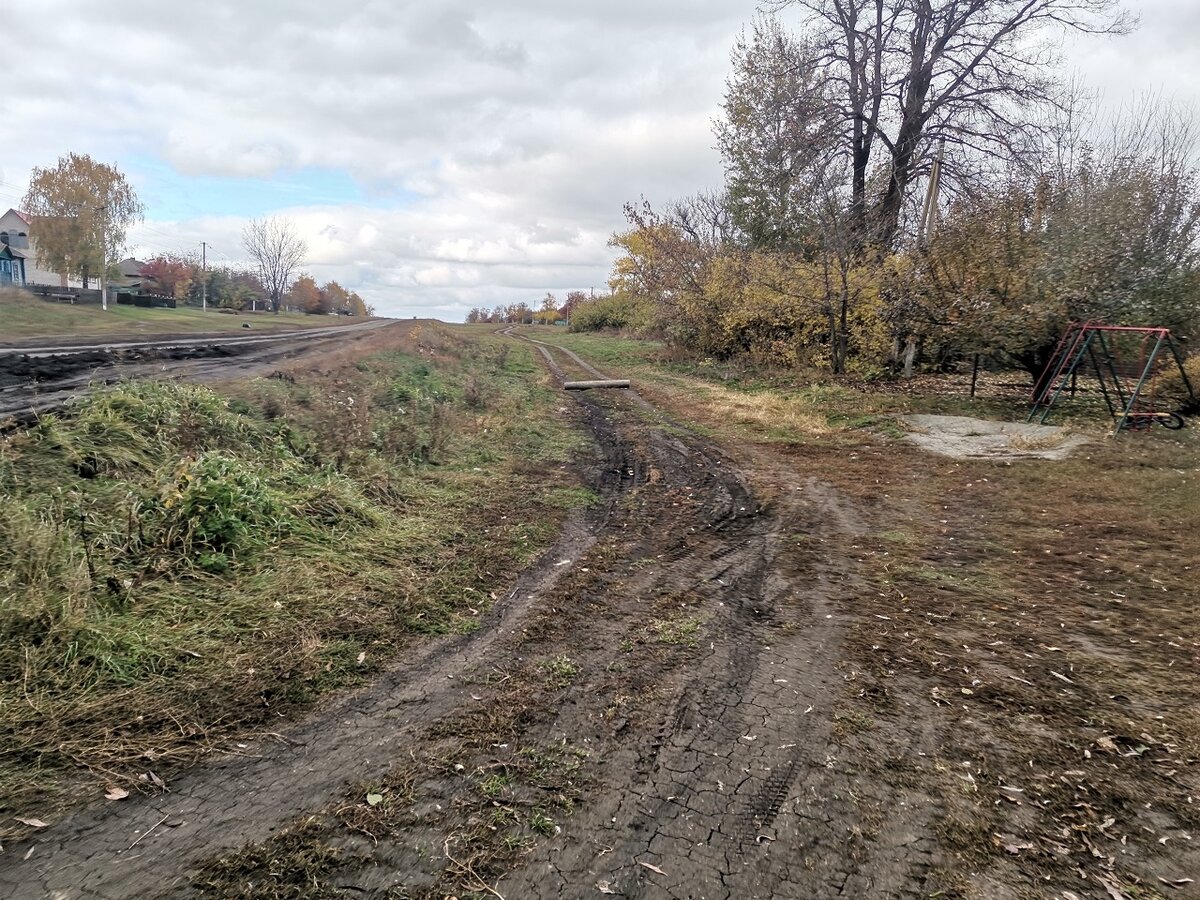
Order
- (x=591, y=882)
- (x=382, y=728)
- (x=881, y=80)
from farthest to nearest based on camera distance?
(x=881, y=80) → (x=382, y=728) → (x=591, y=882)

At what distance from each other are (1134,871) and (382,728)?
125 inches

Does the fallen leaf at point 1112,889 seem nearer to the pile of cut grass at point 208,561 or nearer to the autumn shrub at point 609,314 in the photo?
the pile of cut grass at point 208,561

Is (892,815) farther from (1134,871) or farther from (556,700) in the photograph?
(556,700)

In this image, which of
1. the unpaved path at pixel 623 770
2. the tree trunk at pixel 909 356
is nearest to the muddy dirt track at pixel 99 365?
the unpaved path at pixel 623 770

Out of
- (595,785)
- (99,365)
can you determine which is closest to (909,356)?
(595,785)

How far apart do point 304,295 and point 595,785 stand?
336 ft

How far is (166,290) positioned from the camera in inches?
2591

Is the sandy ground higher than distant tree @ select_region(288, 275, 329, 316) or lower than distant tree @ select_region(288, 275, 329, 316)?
lower

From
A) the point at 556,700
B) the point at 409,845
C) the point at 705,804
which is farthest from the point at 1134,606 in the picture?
the point at 409,845

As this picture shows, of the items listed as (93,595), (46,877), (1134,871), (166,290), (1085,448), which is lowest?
(46,877)

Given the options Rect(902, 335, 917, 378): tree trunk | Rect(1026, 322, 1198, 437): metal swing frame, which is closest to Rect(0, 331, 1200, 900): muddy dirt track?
Rect(1026, 322, 1198, 437): metal swing frame

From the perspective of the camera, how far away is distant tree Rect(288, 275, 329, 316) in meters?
92.4

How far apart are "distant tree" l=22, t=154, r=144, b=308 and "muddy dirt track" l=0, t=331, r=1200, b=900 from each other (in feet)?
160

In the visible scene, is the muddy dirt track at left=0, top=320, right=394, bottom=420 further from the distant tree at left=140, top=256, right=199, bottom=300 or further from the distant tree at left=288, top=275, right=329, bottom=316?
the distant tree at left=288, top=275, right=329, bottom=316
